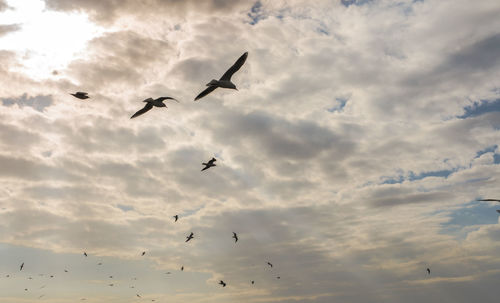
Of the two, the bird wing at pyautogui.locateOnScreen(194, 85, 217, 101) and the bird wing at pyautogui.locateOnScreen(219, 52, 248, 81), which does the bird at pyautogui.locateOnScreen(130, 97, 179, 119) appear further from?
the bird wing at pyautogui.locateOnScreen(219, 52, 248, 81)

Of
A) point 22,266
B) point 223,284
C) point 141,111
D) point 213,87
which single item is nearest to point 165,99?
point 141,111

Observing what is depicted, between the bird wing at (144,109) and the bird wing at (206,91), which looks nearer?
the bird wing at (206,91)

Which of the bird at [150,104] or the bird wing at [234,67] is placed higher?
the bird wing at [234,67]

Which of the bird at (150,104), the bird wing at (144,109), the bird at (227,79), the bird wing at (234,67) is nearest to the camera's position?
the bird at (227,79)

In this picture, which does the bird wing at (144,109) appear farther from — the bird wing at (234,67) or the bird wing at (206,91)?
the bird wing at (234,67)

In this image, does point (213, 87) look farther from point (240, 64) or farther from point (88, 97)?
point (88, 97)

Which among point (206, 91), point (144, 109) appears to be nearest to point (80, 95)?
point (144, 109)

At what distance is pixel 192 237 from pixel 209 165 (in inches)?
936

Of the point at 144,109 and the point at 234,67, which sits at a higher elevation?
the point at 234,67

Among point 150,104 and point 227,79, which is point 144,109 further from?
point 227,79

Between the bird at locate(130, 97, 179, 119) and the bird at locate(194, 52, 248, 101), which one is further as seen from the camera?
the bird at locate(130, 97, 179, 119)

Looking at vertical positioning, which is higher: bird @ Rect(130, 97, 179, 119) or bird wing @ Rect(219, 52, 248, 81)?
bird wing @ Rect(219, 52, 248, 81)

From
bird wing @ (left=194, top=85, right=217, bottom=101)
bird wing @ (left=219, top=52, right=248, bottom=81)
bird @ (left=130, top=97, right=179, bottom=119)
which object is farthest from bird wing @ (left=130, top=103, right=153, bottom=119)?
bird wing @ (left=219, top=52, right=248, bottom=81)

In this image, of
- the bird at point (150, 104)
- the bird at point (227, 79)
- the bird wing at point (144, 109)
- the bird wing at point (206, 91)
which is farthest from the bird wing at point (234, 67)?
the bird wing at point (144, 109)
